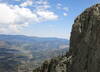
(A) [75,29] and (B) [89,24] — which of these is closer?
(B) [89,24]

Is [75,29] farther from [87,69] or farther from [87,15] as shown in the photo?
[87,69]

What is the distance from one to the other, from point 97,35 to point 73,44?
1493 cm

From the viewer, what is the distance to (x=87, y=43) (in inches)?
1809

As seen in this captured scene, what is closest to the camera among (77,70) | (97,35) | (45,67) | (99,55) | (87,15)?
(99,55)

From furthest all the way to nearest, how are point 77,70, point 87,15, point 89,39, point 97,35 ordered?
point 87,15
point 77,70
point 89,39
point 97,35

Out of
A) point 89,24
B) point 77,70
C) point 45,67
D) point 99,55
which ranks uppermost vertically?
point 89,24

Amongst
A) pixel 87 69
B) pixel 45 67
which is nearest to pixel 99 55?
pixel 87 69

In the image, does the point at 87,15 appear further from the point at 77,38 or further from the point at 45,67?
the point at 45,67

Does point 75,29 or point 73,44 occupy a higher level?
point 75,29

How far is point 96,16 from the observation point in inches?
1805

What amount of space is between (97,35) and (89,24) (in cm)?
699

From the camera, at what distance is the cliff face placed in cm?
4133

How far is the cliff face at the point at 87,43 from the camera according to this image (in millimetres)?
41325

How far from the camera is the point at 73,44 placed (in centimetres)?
5631
